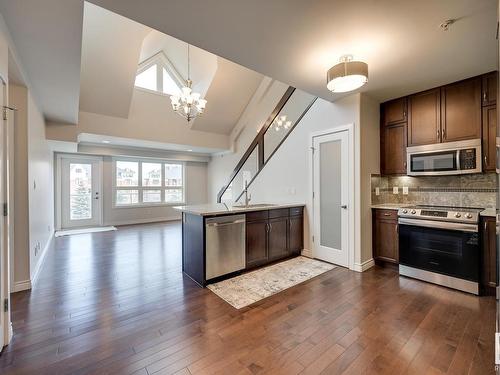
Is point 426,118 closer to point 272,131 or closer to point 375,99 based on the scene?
point 375,99

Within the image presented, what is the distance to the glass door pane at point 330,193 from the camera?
3721 millimetres

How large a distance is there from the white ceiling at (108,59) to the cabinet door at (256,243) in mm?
4204

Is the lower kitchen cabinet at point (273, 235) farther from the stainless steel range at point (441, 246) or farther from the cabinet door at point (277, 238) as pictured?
the stainless steel range at point (441, 246)

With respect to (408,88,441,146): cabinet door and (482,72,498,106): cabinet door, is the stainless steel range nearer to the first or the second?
(408,88,441,146): cabinet door

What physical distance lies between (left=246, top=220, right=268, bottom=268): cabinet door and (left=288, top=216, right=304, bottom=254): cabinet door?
570 mm

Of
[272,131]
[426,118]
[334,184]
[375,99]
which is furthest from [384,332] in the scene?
[272,131]

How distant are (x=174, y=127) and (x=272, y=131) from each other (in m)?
2.79

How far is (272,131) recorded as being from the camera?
18.1 ft

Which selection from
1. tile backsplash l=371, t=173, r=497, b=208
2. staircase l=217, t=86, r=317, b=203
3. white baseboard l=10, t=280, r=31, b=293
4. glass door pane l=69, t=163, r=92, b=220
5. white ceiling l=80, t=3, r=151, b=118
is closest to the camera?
white baseboard l=10, t=280, r=31, b=293

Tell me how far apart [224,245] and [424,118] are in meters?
3.32

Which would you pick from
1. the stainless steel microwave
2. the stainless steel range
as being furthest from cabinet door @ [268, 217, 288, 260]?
the stainless steel microwave

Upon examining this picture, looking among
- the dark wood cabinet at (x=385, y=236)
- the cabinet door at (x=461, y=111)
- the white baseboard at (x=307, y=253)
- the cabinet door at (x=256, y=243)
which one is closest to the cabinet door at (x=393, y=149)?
the cabinet door at (x=461, y=111)

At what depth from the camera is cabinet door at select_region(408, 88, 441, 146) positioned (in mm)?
3338

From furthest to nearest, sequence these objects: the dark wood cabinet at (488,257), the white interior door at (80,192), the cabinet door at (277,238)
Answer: the white interior door at (80,192), the cabinet door at (277,238), the dark wood cabinet at (488,257)
